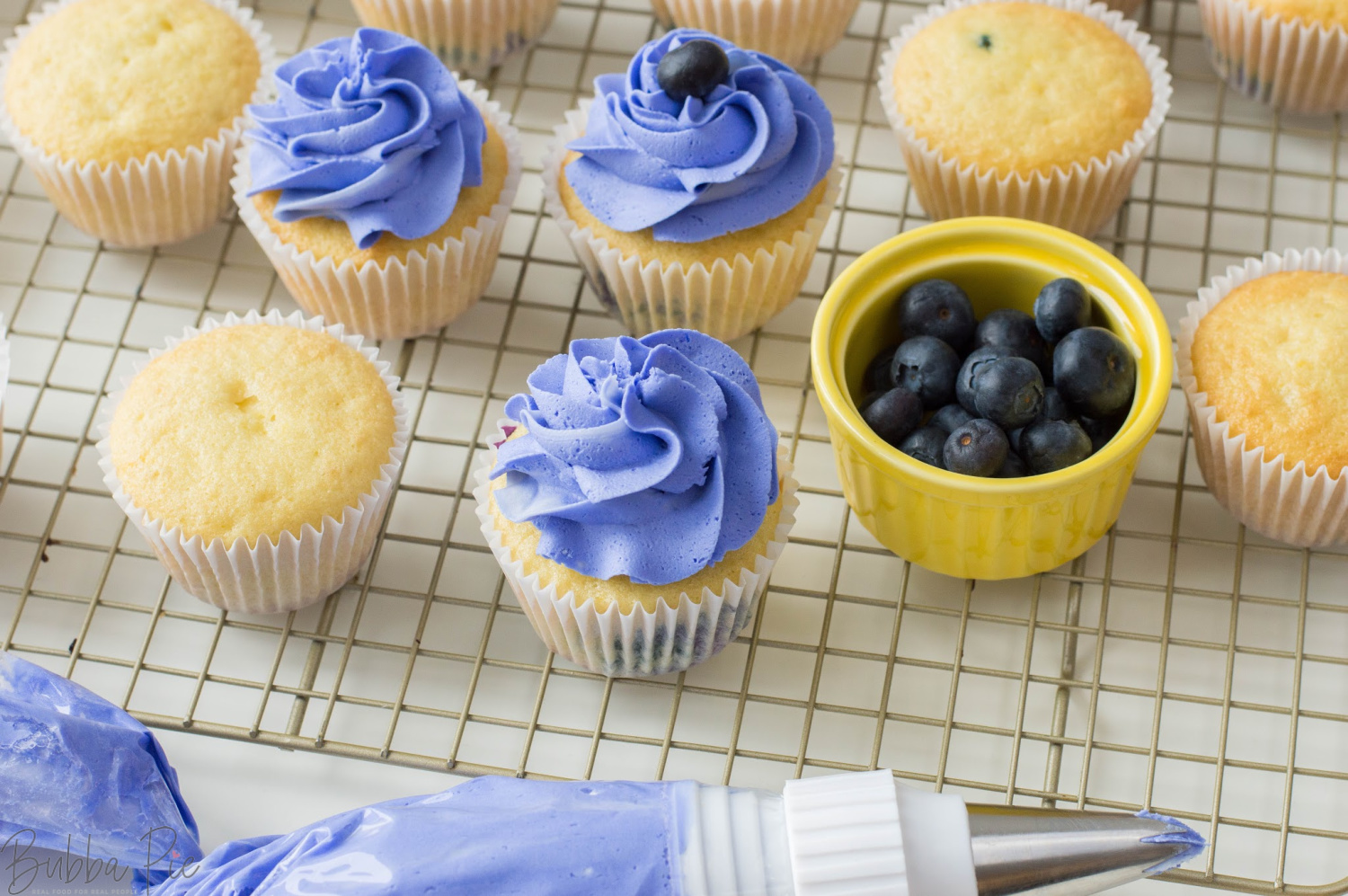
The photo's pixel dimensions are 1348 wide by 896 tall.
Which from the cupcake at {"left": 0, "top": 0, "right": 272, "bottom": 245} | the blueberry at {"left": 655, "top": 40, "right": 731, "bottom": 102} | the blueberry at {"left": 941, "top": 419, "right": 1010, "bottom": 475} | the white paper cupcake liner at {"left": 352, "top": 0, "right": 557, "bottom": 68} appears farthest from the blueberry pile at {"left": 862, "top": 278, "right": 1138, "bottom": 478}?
the cupcake at {"left": 0, "top": 0, "right": 272, "bottom": 245}

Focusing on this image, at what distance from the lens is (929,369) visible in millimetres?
2326

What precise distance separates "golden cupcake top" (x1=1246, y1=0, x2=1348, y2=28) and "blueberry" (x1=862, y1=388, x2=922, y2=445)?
1.19m

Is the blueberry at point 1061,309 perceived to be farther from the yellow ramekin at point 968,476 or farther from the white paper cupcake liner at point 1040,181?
the white paper cupcake liner at point 1040,181

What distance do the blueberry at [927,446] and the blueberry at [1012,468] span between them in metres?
0.09

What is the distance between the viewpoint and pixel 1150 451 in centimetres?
259

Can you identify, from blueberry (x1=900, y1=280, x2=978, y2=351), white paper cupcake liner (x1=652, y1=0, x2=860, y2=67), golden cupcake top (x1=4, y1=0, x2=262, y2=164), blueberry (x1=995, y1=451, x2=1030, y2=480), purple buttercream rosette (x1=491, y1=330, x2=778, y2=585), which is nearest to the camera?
purple buttercream rosette (x1=491, y1=330, x2=778, y2=585)

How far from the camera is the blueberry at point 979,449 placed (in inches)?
86.2

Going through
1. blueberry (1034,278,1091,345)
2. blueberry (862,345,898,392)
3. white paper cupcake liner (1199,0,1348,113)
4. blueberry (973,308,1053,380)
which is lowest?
blueberry (862,345,898,392)

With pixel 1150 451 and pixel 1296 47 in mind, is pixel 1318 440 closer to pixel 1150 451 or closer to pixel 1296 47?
pixel 1150 451

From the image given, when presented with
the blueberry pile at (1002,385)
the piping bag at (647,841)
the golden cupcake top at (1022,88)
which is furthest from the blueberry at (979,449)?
the golden cupcake top at (1022,88)

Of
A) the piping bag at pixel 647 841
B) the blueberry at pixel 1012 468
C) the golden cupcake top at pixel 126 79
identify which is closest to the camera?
the piping bag at pixel 647 841

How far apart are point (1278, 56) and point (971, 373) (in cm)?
111

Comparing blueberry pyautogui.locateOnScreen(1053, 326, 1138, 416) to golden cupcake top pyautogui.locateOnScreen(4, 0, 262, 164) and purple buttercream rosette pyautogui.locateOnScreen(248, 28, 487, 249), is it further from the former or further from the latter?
golden cupcake top pyautogui.locateOnScreen(4, 0, 262, 164)

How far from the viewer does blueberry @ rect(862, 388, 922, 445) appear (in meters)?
2.29
